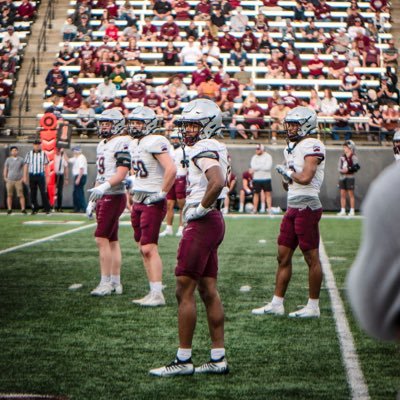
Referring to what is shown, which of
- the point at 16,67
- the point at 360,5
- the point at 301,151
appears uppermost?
the point at 360,5

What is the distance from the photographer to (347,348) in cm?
623

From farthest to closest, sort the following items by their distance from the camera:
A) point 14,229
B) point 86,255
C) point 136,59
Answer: point 136,59, point 14,229, point 86,255

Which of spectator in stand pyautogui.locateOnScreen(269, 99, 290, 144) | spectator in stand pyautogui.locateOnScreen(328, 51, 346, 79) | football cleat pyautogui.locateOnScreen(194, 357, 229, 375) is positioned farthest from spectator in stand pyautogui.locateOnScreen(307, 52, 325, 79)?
football cleat pyautogui.locateOnScreen(194, 357, 229, 375)

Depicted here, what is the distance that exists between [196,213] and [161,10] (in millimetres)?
23017

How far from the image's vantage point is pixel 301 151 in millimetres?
7418

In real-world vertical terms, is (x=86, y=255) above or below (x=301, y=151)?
below

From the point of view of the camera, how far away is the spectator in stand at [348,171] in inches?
842

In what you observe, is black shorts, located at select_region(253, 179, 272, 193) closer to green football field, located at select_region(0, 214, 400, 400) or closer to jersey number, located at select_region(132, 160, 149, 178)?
green football field, located at select_region(0, 214, 400, 400)

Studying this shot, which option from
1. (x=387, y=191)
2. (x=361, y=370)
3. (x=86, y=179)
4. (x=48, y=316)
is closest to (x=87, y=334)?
(x=48, y=316)

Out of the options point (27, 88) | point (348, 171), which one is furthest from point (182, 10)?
point (348, 171)

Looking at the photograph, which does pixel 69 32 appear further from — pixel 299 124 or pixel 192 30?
pixel 299 124

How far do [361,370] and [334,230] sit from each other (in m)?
11.4

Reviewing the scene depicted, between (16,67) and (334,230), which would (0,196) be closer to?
(16,67)

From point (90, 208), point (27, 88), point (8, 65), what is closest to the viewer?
point (90, 208)
